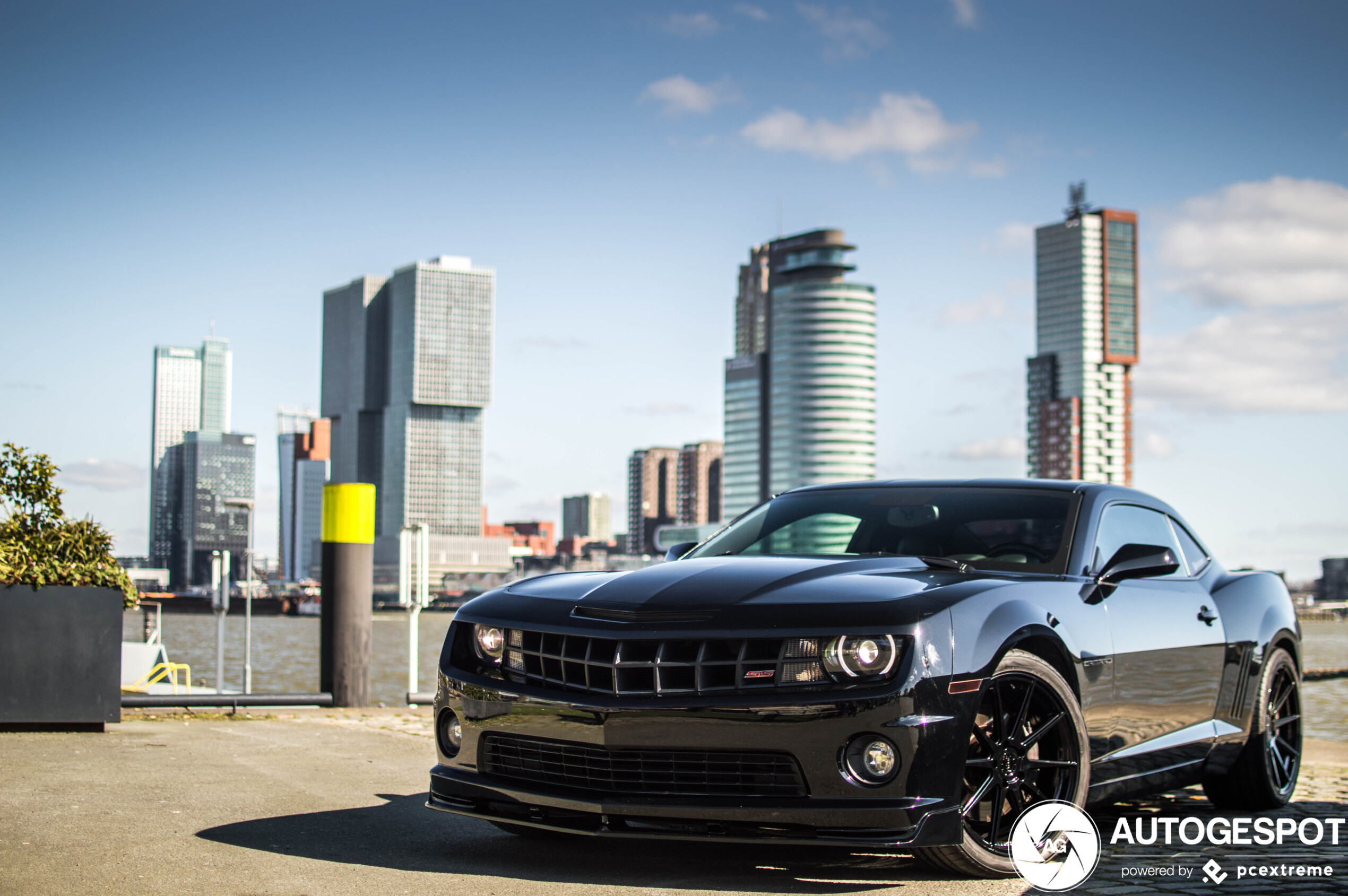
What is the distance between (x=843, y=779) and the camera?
3600 millimetres

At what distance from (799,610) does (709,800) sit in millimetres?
609

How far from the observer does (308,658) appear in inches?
1818

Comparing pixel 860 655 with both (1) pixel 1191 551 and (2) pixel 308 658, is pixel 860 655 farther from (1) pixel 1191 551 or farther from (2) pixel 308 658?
(2) pixel 308 658

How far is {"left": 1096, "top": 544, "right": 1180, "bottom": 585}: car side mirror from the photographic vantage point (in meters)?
4.75

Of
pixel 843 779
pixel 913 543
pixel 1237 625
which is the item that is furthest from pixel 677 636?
→ pixel 1237 625

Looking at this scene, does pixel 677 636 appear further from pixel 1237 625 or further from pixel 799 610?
pixel 1237 625

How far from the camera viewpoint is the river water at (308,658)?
A: 31312mm

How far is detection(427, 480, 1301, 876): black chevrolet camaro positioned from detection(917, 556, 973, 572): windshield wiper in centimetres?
4

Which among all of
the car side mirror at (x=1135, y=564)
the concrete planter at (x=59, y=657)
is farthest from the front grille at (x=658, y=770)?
the concrete planter at (x=59, y=657)

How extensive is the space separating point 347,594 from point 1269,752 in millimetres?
7289

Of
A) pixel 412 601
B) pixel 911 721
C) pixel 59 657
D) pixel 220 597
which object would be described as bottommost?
pixel 220 597

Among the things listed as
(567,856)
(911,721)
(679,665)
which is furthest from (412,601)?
(911,721)

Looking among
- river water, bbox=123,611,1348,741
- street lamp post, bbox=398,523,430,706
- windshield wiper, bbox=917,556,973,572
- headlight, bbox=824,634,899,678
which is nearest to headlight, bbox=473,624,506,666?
headlight, bbox=824,634,899,678

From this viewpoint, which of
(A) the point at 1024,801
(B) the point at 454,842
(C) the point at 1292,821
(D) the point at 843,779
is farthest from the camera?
(C) the point at 1292,821
